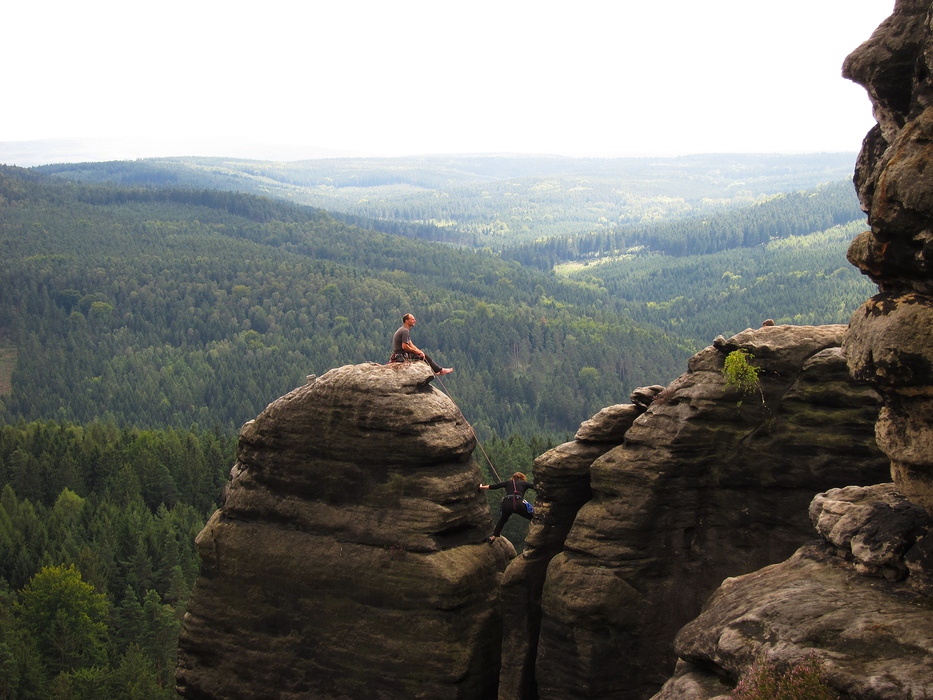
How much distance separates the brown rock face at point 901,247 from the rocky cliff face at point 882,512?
3 cm

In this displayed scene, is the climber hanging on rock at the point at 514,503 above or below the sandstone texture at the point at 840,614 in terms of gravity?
below

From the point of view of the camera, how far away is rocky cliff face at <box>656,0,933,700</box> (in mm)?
20953

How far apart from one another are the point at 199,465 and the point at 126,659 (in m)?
58.1

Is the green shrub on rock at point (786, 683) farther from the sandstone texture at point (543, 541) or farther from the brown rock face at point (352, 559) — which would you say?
the brown rock face at point (352, 559)

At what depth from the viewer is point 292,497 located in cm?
3581

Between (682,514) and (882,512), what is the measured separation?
804 centimetres

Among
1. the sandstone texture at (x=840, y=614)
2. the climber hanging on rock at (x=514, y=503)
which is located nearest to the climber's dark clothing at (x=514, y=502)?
the climber hanging on rock at (x=514, y=503)

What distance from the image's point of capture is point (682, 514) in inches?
1208

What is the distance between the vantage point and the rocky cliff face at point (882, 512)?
68.7ft

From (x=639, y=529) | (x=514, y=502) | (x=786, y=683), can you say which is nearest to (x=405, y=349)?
(x=514, y=502)

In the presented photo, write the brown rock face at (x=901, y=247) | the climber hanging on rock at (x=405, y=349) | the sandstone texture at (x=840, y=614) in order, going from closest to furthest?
the sandstone texture at (x=840, y=614) → the brown rock face at (x=901, y=247) → the climber hanging on rock at (x=405, y=349)

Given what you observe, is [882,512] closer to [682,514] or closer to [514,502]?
[682,514]

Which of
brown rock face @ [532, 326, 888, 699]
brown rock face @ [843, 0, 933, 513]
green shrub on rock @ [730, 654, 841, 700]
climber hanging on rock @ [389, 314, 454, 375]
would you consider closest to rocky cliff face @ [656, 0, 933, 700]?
brown rock face @ [843, 0, 933, 513]

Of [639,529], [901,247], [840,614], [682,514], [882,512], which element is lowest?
[639,529]
